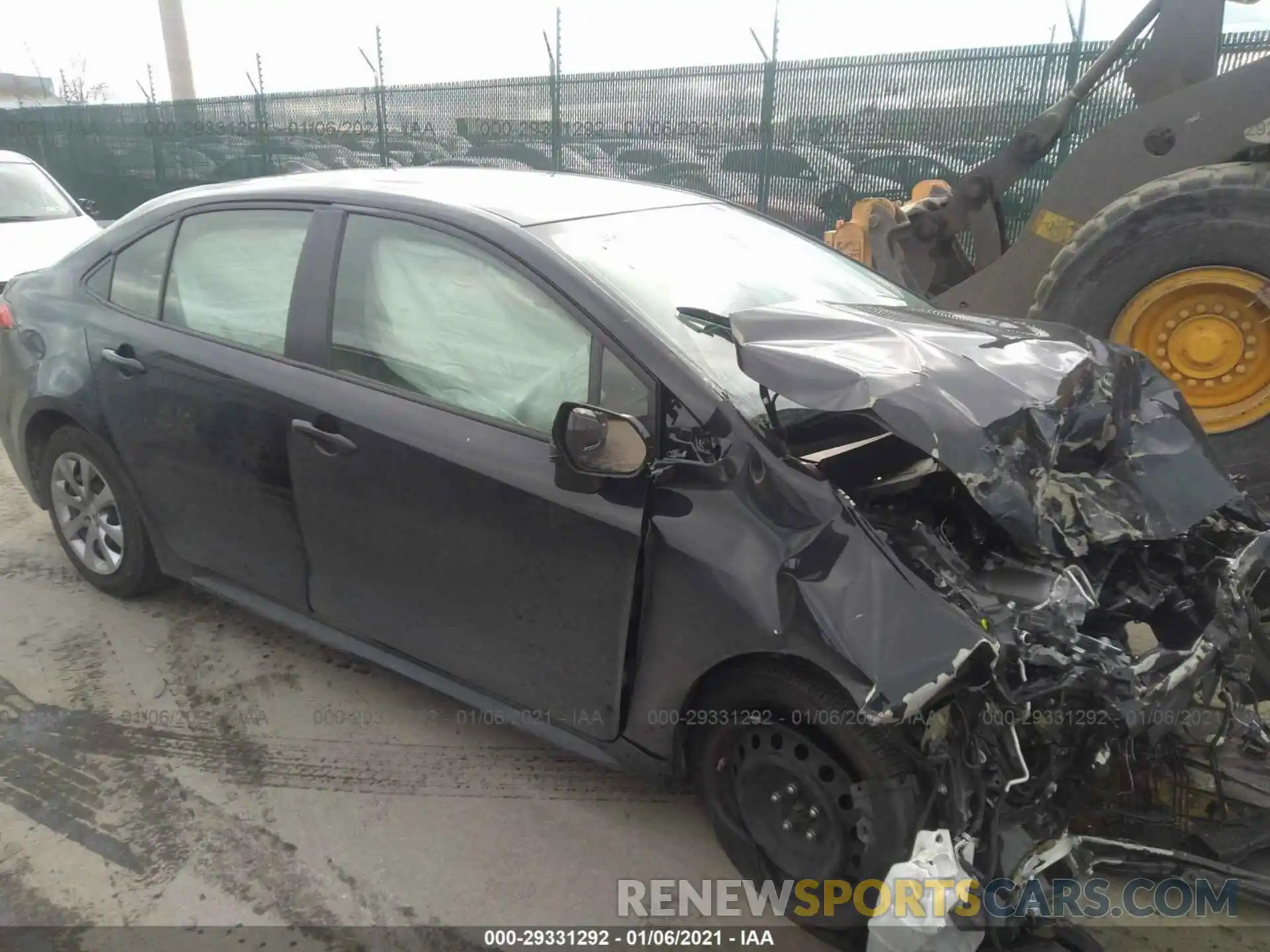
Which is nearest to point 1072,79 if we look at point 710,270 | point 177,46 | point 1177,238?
point 1177,238

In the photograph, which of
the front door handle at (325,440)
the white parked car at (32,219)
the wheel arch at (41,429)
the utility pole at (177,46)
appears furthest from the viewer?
the utility pole at (177,46)

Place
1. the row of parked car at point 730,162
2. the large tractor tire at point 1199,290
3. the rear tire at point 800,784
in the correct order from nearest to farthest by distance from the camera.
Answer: the rear tire at point 800,784 → the large tractor tire at point 1199,290 → the row of parked car at point 730,162

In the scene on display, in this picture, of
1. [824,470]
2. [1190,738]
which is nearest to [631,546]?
[824,470]

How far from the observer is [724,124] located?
11352mm

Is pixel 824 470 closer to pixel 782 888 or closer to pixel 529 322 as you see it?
pixel 529 322

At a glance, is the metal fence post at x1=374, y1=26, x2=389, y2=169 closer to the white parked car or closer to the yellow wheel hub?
the white parked car

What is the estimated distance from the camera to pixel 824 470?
2.24m

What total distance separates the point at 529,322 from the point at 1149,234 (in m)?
3.04

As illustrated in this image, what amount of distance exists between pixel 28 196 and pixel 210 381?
22.7 feet

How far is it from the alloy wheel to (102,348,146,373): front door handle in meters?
0.53

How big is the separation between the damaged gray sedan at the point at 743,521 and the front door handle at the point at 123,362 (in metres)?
0.04

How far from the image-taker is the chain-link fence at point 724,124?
30.6 feet

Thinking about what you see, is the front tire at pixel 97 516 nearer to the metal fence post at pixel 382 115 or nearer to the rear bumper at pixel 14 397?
the rear bumper at pixel 14 397

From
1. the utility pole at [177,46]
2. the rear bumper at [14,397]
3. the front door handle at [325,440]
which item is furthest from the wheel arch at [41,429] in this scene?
the utility pole at [177,46]
